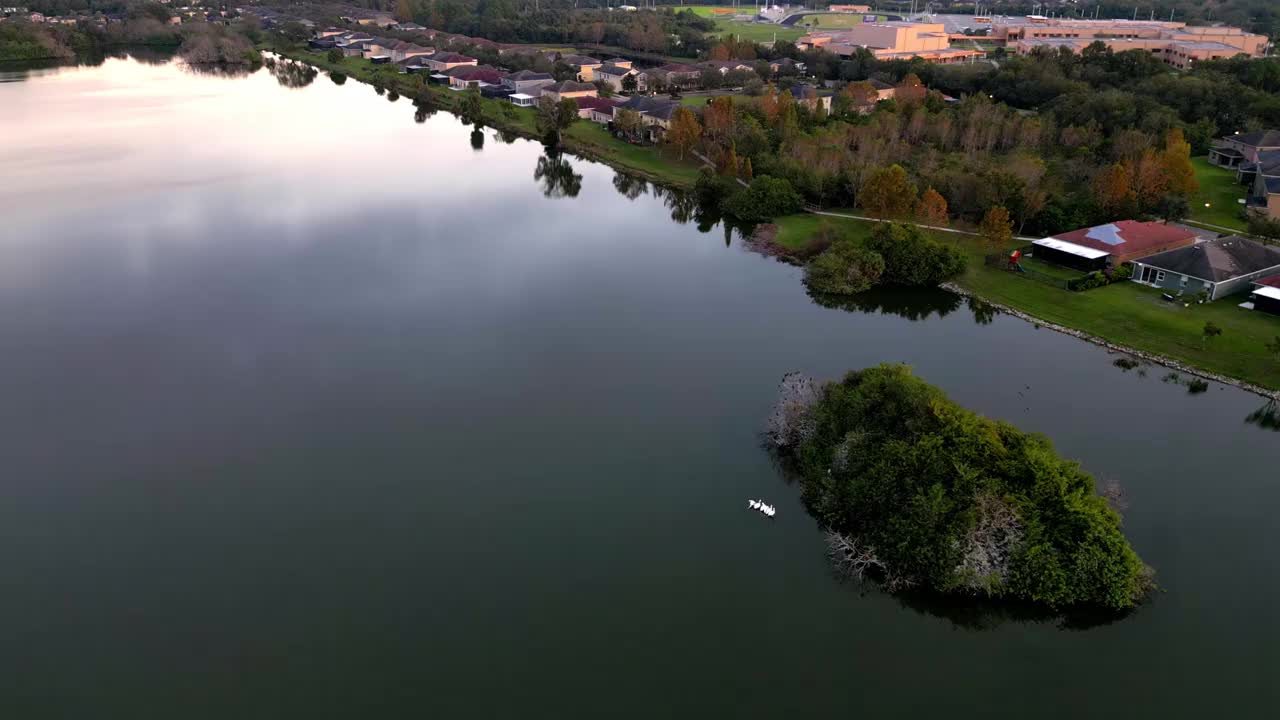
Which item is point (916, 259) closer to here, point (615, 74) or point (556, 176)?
point (556, 176)

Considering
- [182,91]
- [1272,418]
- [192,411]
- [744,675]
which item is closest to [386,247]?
[192,411]

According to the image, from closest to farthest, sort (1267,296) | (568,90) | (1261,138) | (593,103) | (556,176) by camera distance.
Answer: (1267,296)
(1261,138)
(556,176)
(593,103)
(568,90)

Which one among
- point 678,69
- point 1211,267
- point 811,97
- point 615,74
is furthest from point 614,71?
point 1211,267

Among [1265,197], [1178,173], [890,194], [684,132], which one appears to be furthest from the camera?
[684,132]

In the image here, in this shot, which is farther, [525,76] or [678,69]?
[678,69]

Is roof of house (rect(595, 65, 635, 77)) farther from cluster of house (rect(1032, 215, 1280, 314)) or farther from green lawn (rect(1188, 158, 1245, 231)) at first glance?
cluster of house (rect(1032, 215, 1280, 314))

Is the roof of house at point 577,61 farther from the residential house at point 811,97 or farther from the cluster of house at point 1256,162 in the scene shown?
the cluster of house at point 1256,162

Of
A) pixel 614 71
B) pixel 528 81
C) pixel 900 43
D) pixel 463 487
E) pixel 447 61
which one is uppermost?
pixel 900 43
